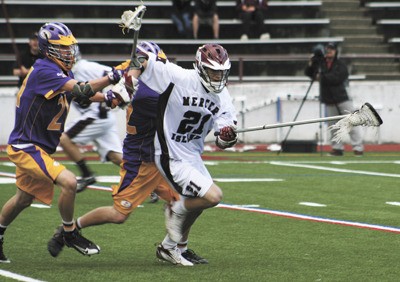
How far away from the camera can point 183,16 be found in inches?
902

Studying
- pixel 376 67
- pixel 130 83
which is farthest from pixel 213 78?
pixel 376 67

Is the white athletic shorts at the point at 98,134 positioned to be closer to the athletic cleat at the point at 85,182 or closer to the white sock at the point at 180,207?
the athletic cleat at the point at 85,182

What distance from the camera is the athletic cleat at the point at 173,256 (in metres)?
7.89

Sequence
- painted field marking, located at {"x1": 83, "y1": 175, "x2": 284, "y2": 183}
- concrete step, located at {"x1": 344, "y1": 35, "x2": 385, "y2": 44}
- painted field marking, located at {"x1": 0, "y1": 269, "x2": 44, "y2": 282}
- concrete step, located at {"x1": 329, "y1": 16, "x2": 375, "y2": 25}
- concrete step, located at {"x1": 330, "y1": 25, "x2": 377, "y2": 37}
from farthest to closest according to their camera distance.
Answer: concrete step, located at {"x1": 329, "y1": 16, "x2": 375, "y2": 25}
concrete step, located at {"x1": 330, "y1": 25, "x2": 377, "y2": 37}
concrete step, located at {"x1": 344, "y1": 35, "x2": 385, "y2": 44}
painted field marking, located at {"x1": 83, "y1": 175, "x2": 284, "y2": 183}
painted field marking, located at {"x1": 0, "y1": 269, "x2": 44, "y2": 282}

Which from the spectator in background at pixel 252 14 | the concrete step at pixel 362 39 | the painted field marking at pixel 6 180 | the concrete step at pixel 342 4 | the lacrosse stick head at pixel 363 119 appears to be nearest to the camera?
the lacrosse stick head at pixel 363 119

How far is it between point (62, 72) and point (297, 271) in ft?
7.30

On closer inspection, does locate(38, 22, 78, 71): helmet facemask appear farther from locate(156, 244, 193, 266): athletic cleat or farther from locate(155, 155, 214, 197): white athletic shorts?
locate(156, 244, 193, 266): athletic cleat

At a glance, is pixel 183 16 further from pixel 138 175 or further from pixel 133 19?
pixel 133 19

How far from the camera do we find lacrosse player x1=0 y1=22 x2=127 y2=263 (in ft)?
25.4

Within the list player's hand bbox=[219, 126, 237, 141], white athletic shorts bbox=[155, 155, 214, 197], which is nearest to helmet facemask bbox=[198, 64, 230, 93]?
player's hand bbox=[219, 126, 237, 141]

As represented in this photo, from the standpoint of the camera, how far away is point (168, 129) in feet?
25.7

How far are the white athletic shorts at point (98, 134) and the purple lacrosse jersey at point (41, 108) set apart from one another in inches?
170

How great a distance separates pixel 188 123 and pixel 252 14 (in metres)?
15.5

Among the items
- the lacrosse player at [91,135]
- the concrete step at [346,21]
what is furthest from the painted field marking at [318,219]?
the concrete step at [346,21]
